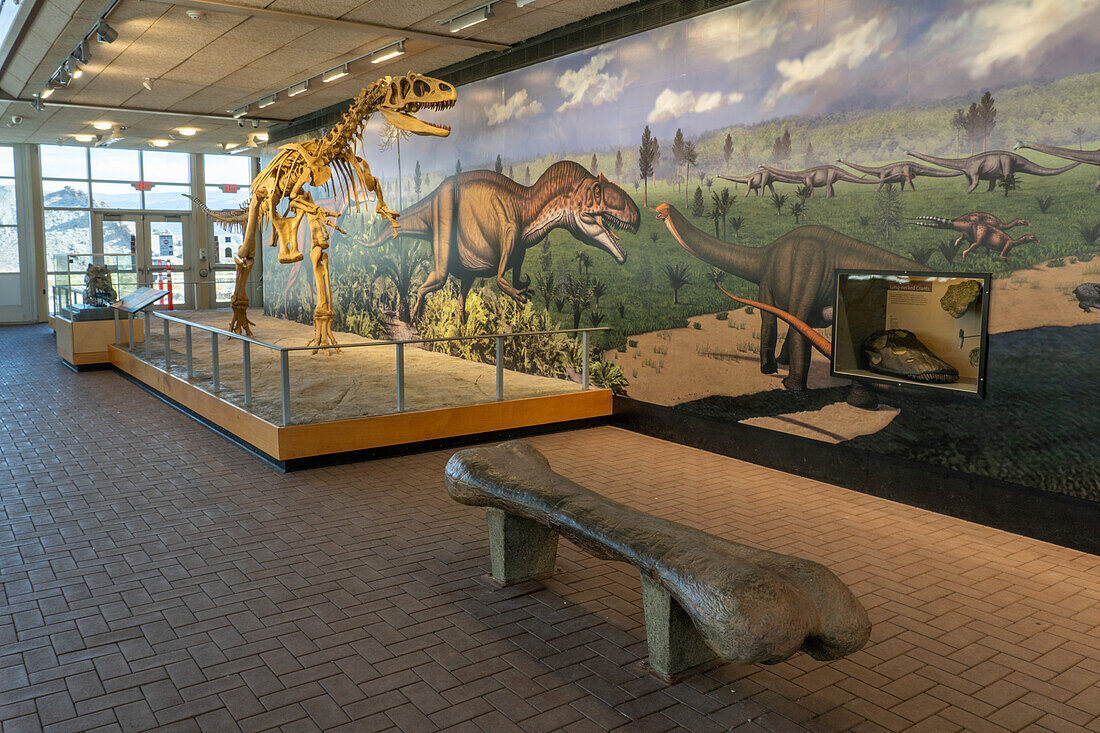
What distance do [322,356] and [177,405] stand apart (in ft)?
6.16

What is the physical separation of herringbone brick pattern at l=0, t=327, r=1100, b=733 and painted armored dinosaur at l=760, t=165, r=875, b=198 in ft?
7.91

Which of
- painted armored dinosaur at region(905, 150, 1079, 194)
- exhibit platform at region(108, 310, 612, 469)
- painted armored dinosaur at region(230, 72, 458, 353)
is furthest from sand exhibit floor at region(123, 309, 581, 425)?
painted armored dinosaur at region(905, 150, 1079, 194)

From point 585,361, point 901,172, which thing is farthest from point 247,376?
point 901,172

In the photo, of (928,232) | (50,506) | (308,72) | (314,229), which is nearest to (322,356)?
(314,229)

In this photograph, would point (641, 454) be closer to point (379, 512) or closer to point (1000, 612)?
point (379, 512)

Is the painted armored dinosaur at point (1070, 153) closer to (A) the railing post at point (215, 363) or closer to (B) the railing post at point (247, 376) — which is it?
(B) the railing post at point (247, 376)

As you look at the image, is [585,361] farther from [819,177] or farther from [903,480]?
[903,480]

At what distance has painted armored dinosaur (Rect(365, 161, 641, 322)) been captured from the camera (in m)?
8.59

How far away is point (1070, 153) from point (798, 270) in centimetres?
210

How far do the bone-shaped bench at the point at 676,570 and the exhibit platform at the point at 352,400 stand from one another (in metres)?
2.75

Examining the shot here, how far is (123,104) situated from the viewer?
1305cm

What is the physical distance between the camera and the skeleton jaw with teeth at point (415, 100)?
7.56m

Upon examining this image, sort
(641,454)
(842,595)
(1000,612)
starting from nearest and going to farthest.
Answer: (842,595)
(1000,612)
(641,454)

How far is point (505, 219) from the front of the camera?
32.7 feet
